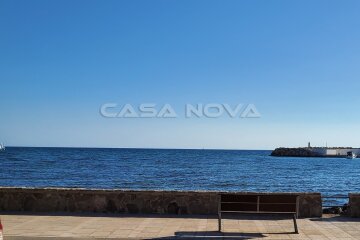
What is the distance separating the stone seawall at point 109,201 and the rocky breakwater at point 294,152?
14640 centimetres

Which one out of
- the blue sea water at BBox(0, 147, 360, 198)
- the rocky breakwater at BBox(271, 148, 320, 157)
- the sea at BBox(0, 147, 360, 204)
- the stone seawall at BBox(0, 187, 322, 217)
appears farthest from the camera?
the rocky breakwater at BBox(271, 148, 320, 157)

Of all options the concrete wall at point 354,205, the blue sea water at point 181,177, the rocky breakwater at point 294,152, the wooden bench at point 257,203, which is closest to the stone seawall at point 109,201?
the concrete wall at point 354,205

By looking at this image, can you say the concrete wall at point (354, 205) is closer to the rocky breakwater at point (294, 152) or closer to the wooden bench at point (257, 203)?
the wooden bench at point (257, 203)

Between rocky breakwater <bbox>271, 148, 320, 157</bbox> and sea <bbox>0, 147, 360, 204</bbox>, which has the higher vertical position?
rocky breakwater <bbox>271, 148, 320, 157</bbox>

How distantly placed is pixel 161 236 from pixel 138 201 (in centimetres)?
293

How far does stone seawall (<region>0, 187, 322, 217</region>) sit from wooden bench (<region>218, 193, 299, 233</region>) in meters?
1.84

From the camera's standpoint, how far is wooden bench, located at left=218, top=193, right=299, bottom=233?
916cm

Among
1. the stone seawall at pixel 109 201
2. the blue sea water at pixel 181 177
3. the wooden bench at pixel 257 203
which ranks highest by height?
the wooden bench at pixel 257 203

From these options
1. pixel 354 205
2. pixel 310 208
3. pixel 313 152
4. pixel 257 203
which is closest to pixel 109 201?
pixel 257 203

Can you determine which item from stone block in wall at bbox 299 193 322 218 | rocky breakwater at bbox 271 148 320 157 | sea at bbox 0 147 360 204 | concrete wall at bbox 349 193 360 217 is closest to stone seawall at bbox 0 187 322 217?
stone block in wall at bbox 299 193 322 218

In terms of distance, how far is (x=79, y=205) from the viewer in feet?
37.3

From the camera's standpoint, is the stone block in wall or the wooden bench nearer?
the wooden bench

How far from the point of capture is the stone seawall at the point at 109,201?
36.7 feet

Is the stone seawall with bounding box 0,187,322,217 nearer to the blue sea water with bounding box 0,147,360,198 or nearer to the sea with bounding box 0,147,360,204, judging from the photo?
the sea with bounding box 0,147,360,204
